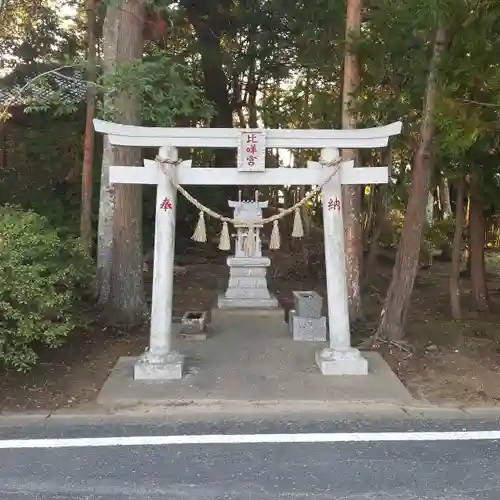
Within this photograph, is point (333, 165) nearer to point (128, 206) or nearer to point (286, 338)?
point (286, 338)

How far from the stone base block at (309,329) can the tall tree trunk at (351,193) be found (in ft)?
4.10

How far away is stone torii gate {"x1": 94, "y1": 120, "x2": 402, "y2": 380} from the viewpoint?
599 cm

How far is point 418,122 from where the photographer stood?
8453mm

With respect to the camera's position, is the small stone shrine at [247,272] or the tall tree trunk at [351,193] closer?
the tall tree trunk at [351,193]

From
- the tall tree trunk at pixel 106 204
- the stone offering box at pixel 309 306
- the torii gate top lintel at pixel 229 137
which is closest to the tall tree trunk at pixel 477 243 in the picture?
the stone offering box at pixel 309 306

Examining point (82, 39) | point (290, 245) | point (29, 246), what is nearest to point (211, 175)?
point (29, 246)

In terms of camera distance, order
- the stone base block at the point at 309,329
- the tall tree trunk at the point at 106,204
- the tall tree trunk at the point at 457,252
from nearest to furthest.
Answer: the stone base block at the point at 309,329
the tall tree trunk at the point at 106,204
the tall tree trunk at the point at 457,252

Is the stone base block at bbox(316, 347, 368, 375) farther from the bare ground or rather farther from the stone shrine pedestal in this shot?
the stone shrine pedestal

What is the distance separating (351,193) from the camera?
8.45 metres

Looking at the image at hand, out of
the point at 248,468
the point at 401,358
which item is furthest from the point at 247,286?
the point at 248,468

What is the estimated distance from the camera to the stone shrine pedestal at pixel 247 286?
30.0ft

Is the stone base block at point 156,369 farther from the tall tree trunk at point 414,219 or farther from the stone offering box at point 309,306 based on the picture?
the tall tree trunk at point 414,219

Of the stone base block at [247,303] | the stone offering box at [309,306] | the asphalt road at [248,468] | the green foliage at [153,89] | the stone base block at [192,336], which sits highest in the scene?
the green foliage at [153,89]

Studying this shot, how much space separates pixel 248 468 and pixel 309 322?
3.67 m
